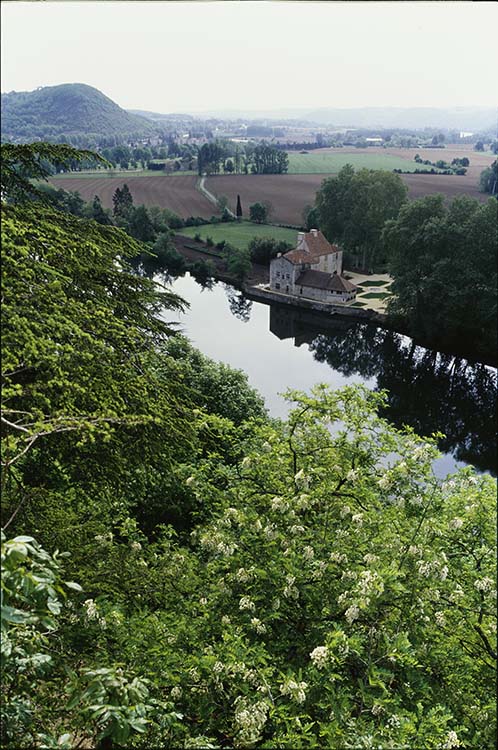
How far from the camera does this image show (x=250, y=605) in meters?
4.95

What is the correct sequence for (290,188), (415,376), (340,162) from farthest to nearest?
(340,162) < (290,188) < (415,376)

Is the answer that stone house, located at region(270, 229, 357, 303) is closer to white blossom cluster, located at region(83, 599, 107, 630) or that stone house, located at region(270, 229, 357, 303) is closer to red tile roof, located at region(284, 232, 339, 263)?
red tile roof, located at region(284, 232, 339, 263)

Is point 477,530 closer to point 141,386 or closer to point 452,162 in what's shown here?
point 141,386

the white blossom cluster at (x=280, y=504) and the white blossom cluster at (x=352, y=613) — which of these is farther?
the white blossom cluster at (x=280, y=504)

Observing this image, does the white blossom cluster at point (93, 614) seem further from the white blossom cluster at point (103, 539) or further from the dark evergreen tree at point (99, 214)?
the dark evergreen tree at point (99, 214)

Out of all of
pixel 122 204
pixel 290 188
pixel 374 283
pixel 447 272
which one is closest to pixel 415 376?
pixel 447 272

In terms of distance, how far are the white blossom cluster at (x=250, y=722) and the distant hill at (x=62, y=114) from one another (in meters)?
152

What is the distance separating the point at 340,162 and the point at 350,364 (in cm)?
10034

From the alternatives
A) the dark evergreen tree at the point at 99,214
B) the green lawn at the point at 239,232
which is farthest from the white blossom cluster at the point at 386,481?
the dark evergreen tree at the point at 99,214

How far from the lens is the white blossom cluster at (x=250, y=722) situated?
385cm

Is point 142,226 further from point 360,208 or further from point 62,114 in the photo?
point 62,114

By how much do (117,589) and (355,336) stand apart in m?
28.8

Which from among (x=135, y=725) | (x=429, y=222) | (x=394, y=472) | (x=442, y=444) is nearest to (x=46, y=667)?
(x=135, y=725)

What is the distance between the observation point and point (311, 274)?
39531mm
